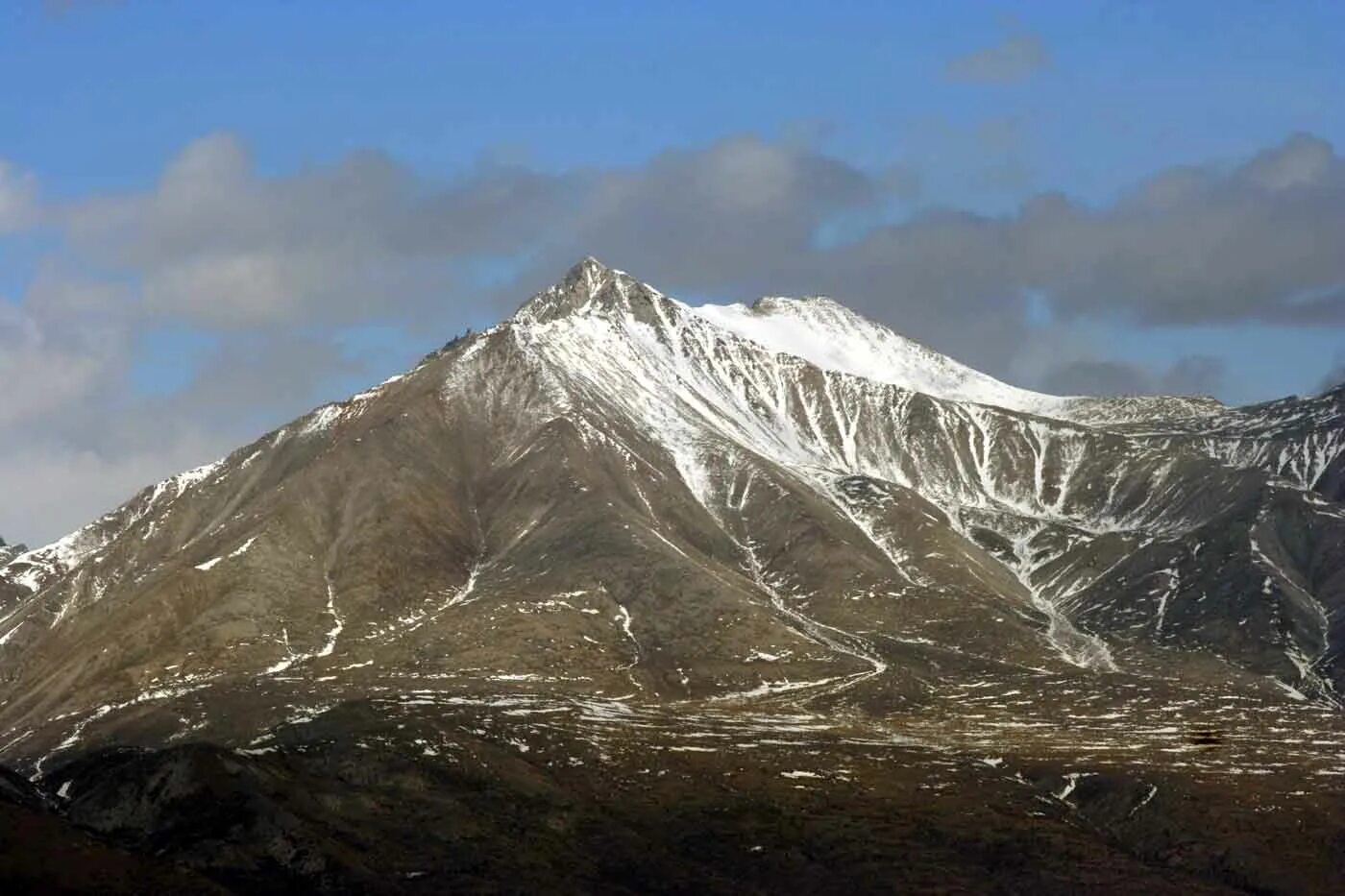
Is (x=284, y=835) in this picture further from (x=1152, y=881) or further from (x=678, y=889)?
(x=1152, y=881)

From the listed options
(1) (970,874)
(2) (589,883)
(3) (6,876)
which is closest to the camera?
(3) (6,876)

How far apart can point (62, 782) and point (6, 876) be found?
2735 inches

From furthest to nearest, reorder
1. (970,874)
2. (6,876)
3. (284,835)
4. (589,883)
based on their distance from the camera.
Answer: (970,874)
(589,883)
(284,835)
(6,876)

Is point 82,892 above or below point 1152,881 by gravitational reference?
above

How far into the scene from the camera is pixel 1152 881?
635 ft

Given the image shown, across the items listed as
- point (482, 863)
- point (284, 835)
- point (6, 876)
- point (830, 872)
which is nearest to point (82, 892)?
point (6, 876)

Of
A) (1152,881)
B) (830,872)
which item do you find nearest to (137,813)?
(830,872)

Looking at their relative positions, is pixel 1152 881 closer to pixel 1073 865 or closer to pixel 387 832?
pixel 1073 865

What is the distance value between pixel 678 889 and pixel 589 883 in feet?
30.1

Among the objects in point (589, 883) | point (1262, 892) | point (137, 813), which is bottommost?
point (1262, 892)

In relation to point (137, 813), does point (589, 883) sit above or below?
below

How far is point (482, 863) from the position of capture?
185 m

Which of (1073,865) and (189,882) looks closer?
(189,882)

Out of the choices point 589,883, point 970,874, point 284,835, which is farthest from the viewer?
Result: point 970,874
